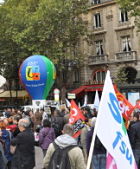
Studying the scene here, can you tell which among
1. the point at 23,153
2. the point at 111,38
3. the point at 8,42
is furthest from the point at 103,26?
the point at 23,153

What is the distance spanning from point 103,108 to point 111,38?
31189mm

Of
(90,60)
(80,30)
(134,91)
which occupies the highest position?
(80,30)

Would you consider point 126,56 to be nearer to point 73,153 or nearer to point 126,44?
point 126,44

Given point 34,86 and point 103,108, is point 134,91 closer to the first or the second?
point 34,86

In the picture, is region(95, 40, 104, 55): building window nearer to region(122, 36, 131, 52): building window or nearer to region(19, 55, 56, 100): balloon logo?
region(122, 36, 131, 52): building window

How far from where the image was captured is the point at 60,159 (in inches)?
190

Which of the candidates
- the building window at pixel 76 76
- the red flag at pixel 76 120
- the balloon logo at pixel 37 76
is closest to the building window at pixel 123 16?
the building window at pixel 76 76

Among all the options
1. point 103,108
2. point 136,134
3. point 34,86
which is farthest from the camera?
point 34,86

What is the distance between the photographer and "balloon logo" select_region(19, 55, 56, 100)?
874 inches

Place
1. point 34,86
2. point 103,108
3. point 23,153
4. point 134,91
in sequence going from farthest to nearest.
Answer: point 134,91
point 34,86
point 23,153
point 103,108

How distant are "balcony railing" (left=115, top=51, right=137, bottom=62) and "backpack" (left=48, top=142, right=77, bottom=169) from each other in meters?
29.1

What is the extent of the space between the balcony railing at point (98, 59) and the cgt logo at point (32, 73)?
14.1m

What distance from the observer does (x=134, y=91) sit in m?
25.2

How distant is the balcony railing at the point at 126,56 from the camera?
33150mm
